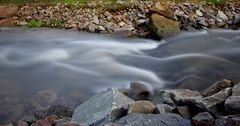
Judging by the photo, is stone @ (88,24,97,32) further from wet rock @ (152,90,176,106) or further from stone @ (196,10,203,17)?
wet rock @ (152,90,176,106)

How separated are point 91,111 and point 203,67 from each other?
12.0 feet

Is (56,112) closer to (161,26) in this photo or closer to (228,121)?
(228,121)

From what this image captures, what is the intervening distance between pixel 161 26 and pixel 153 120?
717cm

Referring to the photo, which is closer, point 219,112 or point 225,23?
point 219,112

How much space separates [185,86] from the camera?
7836 mm

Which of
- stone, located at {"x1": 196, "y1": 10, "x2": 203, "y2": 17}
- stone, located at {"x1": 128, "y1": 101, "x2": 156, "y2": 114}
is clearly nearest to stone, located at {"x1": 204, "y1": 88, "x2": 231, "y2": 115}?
stone, located at {"x1": 128, "y1": 101, "x2": 156, "y2": 114}

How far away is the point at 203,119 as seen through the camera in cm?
475

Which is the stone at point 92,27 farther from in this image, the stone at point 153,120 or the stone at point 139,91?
the stone at point 153,120

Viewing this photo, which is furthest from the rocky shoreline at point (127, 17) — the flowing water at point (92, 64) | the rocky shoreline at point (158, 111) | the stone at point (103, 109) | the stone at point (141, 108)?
the stone at point (141, 108)

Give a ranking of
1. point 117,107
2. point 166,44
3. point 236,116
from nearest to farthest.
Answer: point 236,116, point 117,107, point 166,44

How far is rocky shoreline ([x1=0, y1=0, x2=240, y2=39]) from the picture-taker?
12172 millimetres

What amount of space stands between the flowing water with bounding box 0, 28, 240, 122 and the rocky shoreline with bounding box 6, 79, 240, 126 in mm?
1029

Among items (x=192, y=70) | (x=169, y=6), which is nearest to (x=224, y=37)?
(x=169, y=6)

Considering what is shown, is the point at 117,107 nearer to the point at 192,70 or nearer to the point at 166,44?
the point at 192,70
